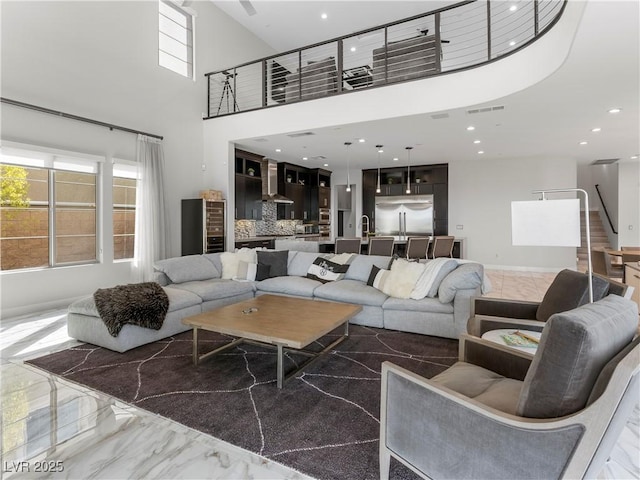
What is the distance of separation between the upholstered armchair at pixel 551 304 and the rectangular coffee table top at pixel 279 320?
116 centimetres

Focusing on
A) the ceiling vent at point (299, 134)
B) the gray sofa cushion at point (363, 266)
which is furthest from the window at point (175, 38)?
the gray sofa cushion at point (363, 266)

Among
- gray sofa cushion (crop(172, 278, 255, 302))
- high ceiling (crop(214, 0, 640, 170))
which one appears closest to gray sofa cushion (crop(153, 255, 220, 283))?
gray sofa cushion (crop(172, 278, 255, 302))

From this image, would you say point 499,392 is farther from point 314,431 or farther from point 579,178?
point 579,178

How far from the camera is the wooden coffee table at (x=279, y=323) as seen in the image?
255cm

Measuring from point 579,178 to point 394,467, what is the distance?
13198mm

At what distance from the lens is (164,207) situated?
6.37 metres

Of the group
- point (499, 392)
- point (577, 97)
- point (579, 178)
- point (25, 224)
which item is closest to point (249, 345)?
point (499, 392)

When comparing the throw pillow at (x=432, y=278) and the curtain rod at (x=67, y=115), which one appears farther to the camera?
the curtain rod at (x=67, y=115)

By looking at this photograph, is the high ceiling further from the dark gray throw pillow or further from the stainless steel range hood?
the dark gray throw pillow

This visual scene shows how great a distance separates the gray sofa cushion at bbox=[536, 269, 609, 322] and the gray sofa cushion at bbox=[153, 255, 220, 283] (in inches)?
158

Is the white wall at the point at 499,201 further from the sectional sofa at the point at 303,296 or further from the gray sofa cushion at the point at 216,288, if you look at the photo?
the gray sofa cushion at the point at 216,288

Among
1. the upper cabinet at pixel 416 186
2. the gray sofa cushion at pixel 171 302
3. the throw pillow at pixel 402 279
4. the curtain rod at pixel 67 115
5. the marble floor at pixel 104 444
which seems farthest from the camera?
the upper cabinet at pixel 416 186

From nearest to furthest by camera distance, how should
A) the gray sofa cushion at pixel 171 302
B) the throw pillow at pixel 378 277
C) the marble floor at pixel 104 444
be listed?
the marble floor at pixel 104 444, the gray sofa cushion at pixel 171 302, the throw pillow at pixel 378 277

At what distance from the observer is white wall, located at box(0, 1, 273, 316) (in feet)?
14.8
